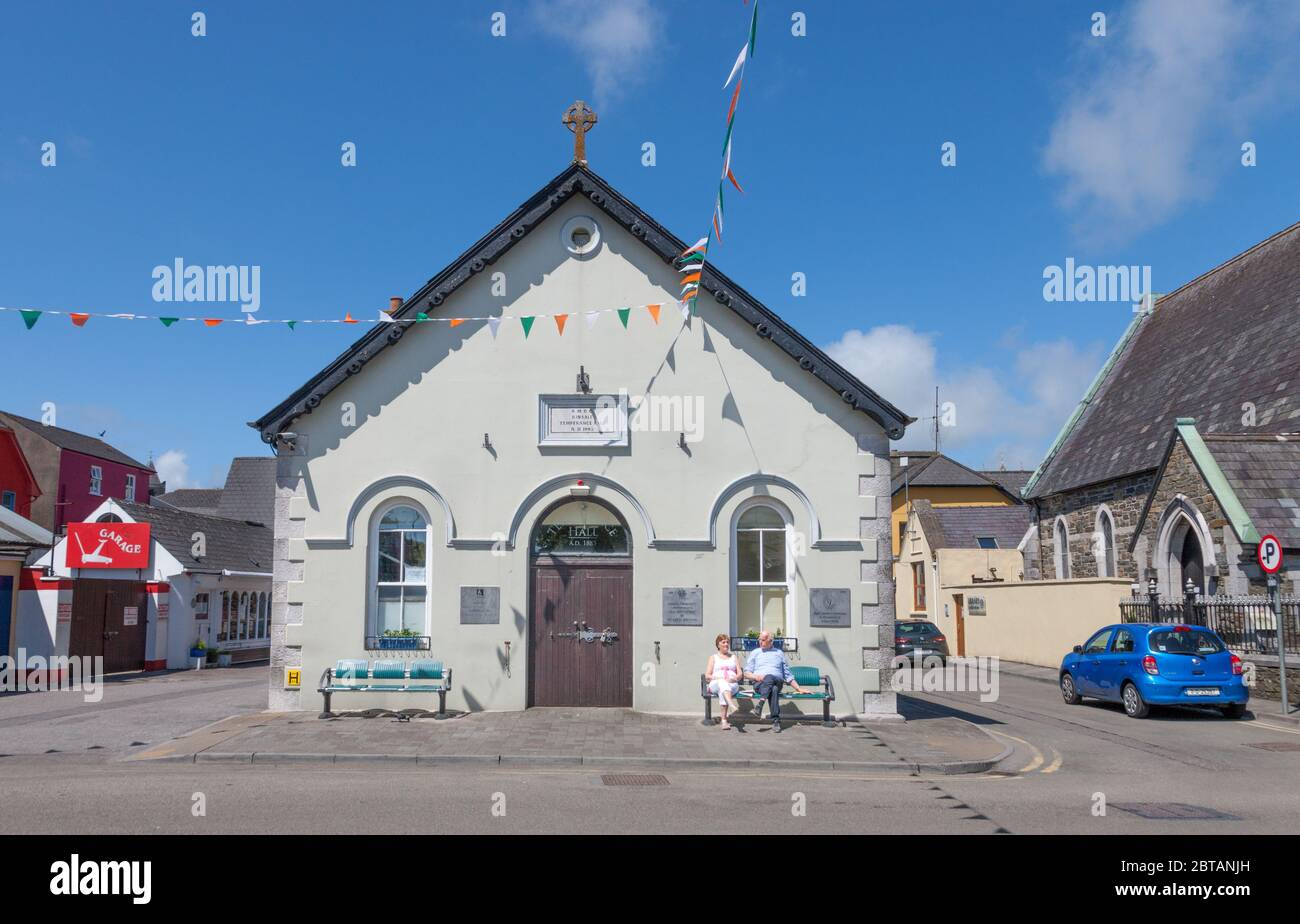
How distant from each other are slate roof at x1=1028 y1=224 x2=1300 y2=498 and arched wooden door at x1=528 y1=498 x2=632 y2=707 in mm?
17523

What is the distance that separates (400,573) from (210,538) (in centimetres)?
1962

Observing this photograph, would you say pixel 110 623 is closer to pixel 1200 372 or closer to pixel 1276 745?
pixel 1276 745

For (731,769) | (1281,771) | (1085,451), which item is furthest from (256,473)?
(1281,771)

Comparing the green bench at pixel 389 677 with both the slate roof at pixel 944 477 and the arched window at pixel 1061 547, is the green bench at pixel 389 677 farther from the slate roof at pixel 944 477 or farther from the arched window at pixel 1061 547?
the slate roof at pixel 944 477

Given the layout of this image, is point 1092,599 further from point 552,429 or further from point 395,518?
point 395,518

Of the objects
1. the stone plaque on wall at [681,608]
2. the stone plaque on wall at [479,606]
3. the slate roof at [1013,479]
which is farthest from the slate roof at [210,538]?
the slate roof at [1013,479]

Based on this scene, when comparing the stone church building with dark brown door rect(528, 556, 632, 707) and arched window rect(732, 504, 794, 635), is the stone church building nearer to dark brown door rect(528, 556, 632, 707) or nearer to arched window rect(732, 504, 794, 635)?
arched window rect(732, 504, 794, 635)

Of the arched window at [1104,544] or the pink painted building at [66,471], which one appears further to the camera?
the pink painted building at [66,471]

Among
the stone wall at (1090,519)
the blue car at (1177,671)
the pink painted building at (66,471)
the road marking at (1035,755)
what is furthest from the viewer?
the pink painted building at (66,471)

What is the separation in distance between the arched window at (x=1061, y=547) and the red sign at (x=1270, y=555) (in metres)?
16.5

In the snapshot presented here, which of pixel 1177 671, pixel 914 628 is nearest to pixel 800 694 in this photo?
pixel 1177 671

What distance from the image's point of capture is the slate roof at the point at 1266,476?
2047 cm

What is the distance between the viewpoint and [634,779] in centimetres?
1072
